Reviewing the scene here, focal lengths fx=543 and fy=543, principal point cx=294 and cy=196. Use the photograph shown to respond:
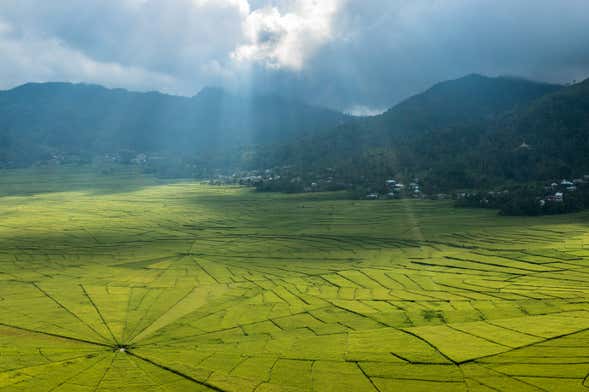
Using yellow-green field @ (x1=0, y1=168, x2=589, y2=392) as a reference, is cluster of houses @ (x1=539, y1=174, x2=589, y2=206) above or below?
above

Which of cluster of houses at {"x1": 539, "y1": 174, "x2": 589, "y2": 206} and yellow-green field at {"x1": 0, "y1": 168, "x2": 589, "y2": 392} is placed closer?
yellow-green field at {"x1": 0, "y1": 168, "x2": 589, "y2": 392}

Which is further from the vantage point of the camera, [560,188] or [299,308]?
[560,188]

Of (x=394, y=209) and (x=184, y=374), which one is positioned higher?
(x=394, y=209)

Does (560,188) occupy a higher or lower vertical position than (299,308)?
higher

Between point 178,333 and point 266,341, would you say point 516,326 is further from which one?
point 178,333

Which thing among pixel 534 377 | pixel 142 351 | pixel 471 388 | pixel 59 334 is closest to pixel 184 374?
pixel 142 351

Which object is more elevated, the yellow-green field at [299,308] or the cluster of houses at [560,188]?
the cluster of houses at [560,188]

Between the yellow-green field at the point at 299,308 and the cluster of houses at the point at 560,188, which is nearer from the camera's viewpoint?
the yellow-green field at the point at 299,308

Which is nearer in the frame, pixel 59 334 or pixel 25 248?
pixel 59 334
